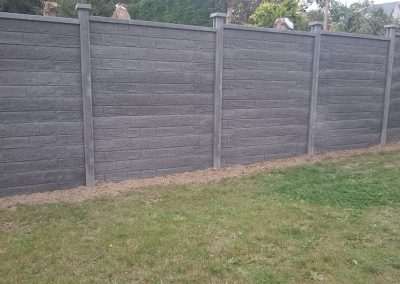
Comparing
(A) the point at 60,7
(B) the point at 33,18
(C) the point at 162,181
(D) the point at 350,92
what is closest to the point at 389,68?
(D) the point at 350,92

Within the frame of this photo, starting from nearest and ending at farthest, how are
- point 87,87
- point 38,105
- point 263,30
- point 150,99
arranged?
point 38,105
point 87,87
point 150,99
point 263,30

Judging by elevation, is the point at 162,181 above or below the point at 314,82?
below

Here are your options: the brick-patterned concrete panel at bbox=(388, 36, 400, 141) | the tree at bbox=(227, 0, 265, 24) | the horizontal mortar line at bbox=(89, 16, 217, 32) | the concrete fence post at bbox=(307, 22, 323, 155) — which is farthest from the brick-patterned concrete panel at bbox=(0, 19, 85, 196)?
the tree at bbox=(227, 0, 265, 24)

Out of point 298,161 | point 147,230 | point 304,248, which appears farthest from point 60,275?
point 298,161

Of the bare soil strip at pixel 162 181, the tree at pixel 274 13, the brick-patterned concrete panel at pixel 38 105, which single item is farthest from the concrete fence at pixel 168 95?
the tree at pixel 274 13

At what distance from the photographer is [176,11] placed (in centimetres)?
1279

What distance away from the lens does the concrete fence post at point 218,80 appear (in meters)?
5.84

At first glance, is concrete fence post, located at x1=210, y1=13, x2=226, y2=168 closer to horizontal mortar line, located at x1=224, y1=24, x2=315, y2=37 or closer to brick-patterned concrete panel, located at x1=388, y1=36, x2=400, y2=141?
horizontal mortar line, located at x1=224, y1=24, x2=315, y2=37

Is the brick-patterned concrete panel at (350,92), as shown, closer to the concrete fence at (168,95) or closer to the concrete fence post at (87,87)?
the concrete fence at (168,95)

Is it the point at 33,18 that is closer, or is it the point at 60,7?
the point at 33,18

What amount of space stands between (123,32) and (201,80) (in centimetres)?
134

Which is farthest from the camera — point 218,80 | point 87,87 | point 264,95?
point 264,95

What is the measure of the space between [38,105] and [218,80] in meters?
2.59

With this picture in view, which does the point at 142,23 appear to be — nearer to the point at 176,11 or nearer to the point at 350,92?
the point at 350,92
